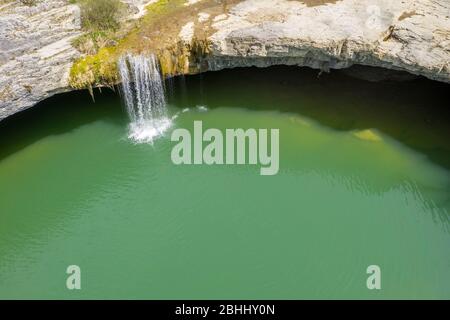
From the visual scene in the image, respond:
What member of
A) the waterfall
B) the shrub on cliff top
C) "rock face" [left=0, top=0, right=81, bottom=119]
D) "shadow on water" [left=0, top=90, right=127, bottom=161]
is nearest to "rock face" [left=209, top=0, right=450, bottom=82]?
the waterfall

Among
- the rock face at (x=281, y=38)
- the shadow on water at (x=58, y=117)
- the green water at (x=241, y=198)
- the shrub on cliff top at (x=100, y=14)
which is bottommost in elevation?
the green water at (x=241, y=198)

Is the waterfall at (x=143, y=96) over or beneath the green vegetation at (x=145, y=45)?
beneath

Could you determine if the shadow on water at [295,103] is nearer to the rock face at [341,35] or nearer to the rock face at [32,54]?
the rock face at [341,35]

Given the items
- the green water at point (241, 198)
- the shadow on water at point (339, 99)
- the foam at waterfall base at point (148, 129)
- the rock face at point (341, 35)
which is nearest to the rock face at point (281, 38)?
the rock face at point (341, 35)

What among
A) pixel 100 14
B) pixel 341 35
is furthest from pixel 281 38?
pixel 100 14

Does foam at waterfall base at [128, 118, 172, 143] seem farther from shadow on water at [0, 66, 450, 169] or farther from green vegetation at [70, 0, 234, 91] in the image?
green vegetation at [70, 0, 234, 91]

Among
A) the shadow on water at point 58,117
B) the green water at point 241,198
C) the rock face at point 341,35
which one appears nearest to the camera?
the green water at point 241,198
